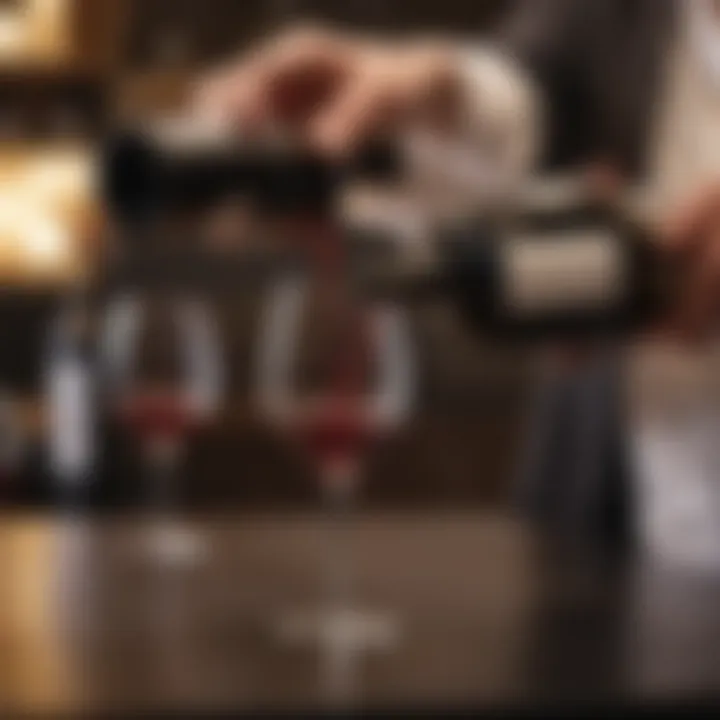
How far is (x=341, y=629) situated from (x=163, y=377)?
0.26 metres

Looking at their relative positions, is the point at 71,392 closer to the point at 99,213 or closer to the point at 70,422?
the point at 70,422

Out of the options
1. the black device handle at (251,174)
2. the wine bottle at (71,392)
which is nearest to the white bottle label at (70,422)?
the wine bottle at (71,392)

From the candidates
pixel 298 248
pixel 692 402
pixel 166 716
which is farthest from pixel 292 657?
pixel 692 402

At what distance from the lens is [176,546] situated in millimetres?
991

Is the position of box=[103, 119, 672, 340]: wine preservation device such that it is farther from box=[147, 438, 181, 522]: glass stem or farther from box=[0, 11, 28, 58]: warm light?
box=[147, 438, 181, 522]: glass stem

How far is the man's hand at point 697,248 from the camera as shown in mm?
746

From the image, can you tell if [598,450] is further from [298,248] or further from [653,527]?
[298,248]

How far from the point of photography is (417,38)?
2.64 ft

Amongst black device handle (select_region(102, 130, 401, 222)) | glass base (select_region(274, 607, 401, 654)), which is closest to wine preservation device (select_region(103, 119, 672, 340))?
black device handle (select_region(102, 130, 401, 222))

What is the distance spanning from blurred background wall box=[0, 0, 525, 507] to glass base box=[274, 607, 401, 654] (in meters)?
0.16

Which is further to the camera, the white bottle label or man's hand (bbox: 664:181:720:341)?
the white bottle label

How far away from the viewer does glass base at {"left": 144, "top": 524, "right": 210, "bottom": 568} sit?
946 millimetres

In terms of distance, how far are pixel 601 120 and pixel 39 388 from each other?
39cm

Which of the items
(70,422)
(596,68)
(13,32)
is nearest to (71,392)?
(70,422)
